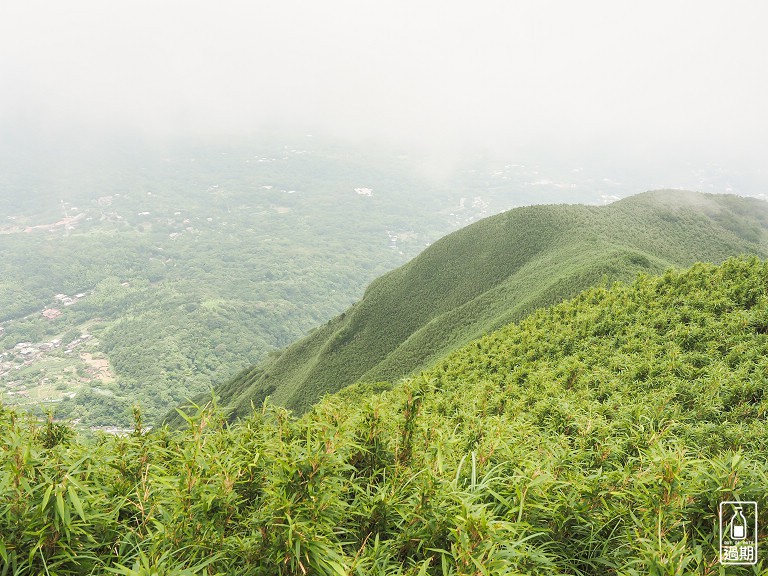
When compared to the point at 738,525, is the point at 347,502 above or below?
below

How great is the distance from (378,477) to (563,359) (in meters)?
19.8

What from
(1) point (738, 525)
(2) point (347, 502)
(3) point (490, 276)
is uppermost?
(1) point (738, 525)

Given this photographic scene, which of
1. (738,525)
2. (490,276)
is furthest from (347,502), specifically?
(490,276)

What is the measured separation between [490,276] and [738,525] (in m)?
64.9

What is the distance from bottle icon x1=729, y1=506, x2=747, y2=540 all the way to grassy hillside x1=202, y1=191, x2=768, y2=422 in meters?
39.1

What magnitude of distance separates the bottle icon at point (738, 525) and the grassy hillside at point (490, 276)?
39.1 m

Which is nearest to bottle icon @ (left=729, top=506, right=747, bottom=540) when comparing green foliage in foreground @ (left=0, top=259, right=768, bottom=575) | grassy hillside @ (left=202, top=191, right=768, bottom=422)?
green foliage in foreground @ (left=0, top=259, right=768, bottom=575)

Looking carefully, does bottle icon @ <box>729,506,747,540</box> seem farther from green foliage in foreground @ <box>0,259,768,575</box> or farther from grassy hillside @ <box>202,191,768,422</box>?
grassy hillside @ <box>202,191,768,422</box>

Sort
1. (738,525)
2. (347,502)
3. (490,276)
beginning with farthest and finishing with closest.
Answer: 1. (490,276)
2. (347,502)
3. (738,525)

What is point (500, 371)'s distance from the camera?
24.3m

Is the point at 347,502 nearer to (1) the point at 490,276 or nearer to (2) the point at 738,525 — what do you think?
(2) the point at 738,525

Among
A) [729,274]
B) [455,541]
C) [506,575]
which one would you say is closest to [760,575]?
[506,575]

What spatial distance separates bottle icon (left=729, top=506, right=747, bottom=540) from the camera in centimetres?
370

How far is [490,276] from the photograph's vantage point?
66.9 metres
